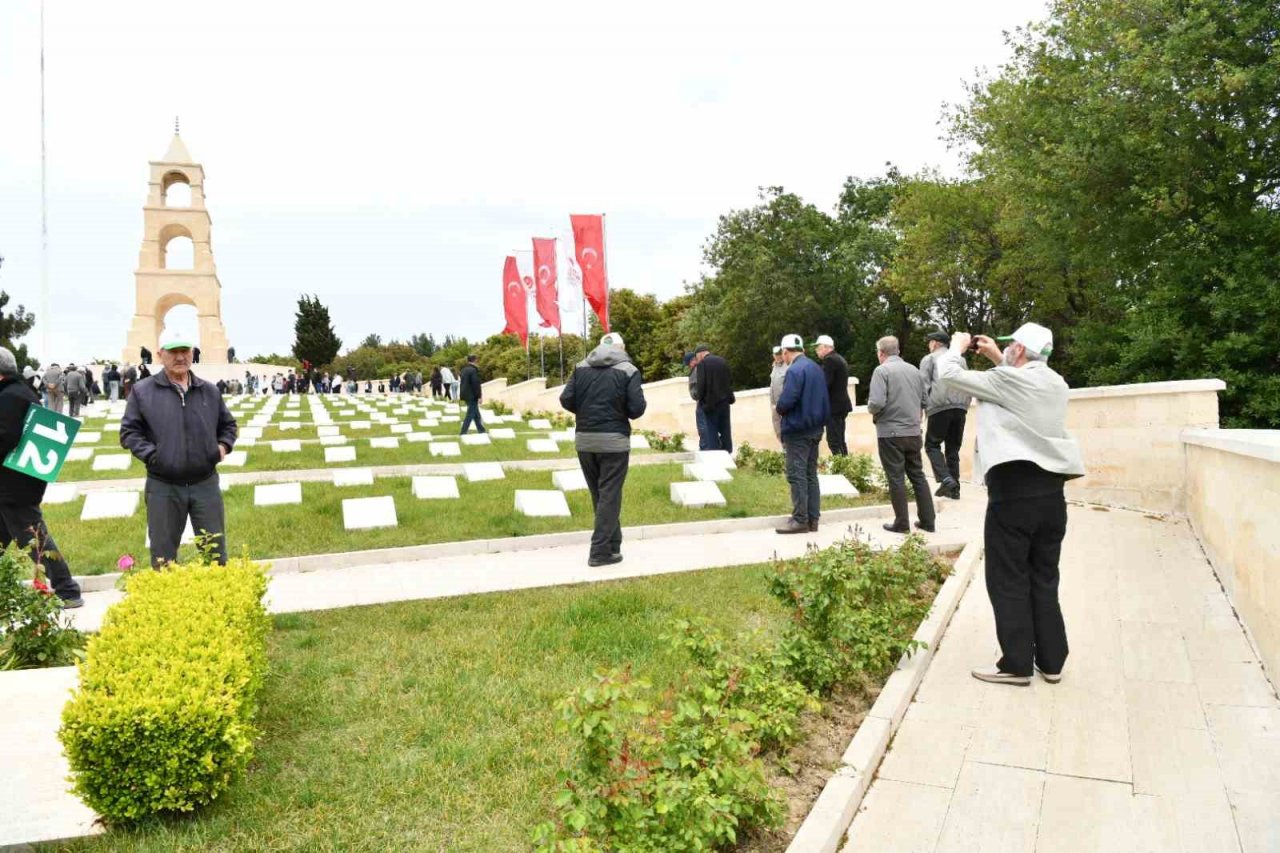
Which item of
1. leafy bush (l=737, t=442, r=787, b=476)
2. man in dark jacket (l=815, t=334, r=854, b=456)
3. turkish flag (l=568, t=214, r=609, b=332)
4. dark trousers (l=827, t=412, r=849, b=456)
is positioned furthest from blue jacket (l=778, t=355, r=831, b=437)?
turkish flag (l=568, t=214, r=609, b=332)

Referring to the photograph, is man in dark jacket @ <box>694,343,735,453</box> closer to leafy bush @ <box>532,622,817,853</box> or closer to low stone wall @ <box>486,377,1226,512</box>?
low stone wall @ <box>486,377,1226,512</box>

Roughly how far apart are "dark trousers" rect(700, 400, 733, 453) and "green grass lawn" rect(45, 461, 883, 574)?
1.92 meters

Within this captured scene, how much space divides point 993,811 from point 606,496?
488 centimetres

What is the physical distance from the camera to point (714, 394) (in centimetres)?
1327

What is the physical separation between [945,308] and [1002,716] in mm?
35619

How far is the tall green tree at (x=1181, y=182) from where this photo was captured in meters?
15.4

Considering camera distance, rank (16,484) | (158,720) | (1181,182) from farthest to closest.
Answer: (1181,182), (16,484), (158,720)

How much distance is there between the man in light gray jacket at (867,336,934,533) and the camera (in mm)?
8734

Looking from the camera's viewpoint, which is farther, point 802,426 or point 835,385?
point 835,385

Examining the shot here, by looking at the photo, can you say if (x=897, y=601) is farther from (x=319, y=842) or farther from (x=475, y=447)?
(x=475, y=447)

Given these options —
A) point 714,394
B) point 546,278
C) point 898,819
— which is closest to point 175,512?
point 898,819

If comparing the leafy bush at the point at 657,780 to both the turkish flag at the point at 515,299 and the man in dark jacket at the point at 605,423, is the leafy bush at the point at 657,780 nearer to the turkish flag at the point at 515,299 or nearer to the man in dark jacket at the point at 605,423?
the man in dark jacket at the point at 605,423

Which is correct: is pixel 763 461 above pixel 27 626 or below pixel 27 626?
above

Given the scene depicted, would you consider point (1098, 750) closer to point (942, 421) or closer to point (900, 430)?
point (900, 430)
